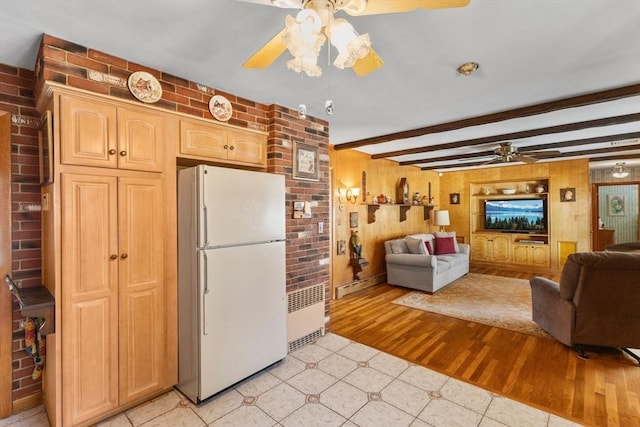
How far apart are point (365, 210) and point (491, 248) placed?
3810mm

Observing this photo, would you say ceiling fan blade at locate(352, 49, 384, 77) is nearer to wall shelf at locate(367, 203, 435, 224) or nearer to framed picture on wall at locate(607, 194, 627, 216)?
wall shelf at locate(367, 203, 435, 224)

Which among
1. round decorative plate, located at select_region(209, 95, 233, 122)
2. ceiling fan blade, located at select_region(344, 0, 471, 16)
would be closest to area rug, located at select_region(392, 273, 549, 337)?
round decorative plate, located at select_region(209, 95, 233, 122)

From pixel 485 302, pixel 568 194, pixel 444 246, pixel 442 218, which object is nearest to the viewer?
pixel 485 302

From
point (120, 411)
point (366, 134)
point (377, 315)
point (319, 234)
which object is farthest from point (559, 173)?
point (120, 411)

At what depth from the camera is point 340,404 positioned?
6.83ft

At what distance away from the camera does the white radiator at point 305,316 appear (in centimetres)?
287

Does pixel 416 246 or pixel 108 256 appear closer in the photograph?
pixel 108 256

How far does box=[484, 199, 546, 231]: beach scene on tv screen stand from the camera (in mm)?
6550

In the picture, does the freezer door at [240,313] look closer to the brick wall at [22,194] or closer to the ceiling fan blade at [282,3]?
the brick wall at [22,194]

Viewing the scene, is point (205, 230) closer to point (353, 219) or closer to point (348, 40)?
point (348, 40)

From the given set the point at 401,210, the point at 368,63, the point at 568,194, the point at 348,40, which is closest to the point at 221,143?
the point at 368,63

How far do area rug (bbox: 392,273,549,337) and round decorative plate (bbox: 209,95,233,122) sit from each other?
3.54 m

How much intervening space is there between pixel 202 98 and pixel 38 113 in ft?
3.66

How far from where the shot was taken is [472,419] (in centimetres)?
192
